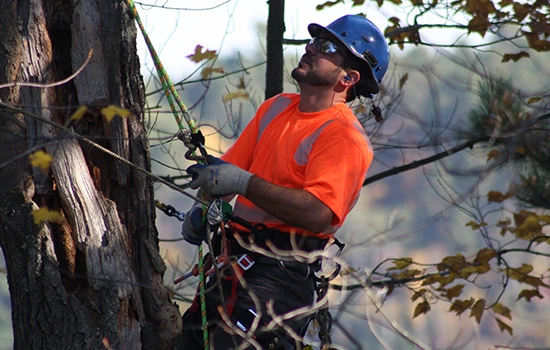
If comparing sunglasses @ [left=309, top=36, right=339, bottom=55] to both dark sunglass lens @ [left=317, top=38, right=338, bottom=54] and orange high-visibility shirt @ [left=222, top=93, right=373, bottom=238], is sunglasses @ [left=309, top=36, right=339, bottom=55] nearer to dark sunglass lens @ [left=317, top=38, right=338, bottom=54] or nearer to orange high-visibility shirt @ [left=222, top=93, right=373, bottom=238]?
dark sunglass lens @ [left=317, top=38, right=338, bottom=54]

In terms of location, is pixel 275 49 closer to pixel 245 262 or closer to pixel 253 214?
pixel 253 214

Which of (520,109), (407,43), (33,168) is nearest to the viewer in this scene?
→ (33,168)

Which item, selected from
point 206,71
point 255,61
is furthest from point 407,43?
point 206,71

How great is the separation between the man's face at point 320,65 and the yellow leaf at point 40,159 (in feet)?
3.51

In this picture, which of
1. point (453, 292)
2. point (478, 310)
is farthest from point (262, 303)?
point (453, 292)

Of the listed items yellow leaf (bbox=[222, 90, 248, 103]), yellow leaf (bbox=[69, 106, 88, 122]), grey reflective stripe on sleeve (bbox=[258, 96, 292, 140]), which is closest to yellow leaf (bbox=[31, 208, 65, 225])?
yellow leaf (bbox=[69, 106, 88, 122])

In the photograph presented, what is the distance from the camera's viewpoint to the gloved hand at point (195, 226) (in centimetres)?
312

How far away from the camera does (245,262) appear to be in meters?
3.05

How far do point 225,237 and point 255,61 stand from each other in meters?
2.65

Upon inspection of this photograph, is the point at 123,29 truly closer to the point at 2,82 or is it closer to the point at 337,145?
the point at 2,82

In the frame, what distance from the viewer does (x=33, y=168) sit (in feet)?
9.43

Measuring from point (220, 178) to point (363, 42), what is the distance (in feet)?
3.17

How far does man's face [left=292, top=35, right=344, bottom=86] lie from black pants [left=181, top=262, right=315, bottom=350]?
32.0 inches

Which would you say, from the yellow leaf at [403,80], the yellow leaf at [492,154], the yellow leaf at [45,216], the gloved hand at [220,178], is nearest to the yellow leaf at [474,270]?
the yellow leaf at [492,154]
